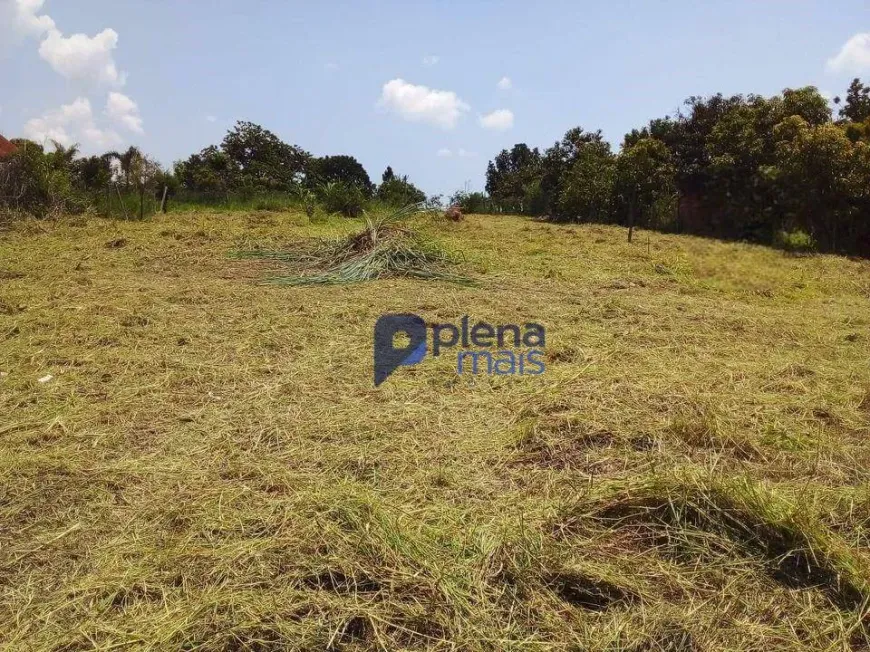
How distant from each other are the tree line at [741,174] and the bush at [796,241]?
1.0 inches

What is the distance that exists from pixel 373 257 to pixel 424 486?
4.93 meters

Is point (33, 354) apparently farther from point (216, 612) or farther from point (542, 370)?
point (542, 370)

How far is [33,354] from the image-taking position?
12.3 feet

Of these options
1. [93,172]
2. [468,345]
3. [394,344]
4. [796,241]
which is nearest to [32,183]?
[93,172]

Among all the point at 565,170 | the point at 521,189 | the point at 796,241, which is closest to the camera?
the point at 796,241

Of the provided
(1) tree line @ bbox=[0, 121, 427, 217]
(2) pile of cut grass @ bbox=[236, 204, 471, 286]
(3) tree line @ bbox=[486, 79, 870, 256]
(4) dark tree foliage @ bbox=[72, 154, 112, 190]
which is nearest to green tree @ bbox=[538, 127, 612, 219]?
(3) tree line @ bbox=[486, 79, 870, 256]

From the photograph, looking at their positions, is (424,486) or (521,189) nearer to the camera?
(424,486)

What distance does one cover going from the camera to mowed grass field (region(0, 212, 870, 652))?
164cm

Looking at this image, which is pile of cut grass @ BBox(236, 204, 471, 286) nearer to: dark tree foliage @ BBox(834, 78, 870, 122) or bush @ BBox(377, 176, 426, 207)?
bush @ BBox(377, 176, 426, 207)

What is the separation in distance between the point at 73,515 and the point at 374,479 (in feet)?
3.50

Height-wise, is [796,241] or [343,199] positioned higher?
[343,199]

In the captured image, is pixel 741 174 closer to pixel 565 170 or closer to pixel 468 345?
pixel 565 170

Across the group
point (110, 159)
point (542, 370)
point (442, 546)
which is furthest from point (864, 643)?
point (110, 159)

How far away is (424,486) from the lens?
2.33 metres
